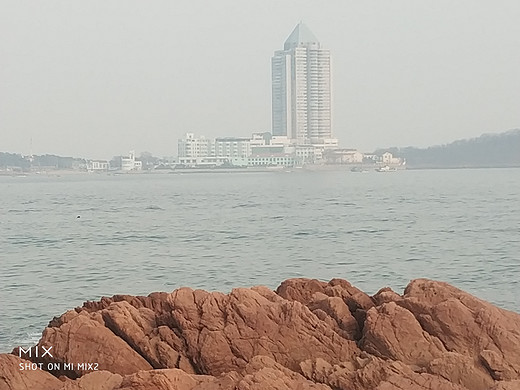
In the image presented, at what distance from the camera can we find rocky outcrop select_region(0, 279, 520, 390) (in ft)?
17.3

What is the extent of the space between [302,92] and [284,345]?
174094 millimetres

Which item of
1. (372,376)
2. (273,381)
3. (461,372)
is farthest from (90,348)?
(461,372)

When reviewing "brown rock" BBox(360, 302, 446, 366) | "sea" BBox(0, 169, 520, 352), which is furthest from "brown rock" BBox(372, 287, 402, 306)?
"sea" BBox(0, 169, 520, 352)

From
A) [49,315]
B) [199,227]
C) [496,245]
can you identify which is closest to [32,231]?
[199,227]

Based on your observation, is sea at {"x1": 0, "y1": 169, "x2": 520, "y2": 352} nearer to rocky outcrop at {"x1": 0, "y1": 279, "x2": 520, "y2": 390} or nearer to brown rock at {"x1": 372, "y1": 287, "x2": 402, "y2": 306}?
rocky outcrop at {"x1": 0, "y1": 279, "x2": 520, "y2": 390}

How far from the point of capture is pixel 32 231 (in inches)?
1194

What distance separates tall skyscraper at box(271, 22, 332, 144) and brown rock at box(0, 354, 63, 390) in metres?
165

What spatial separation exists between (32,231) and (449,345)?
26.0 metres

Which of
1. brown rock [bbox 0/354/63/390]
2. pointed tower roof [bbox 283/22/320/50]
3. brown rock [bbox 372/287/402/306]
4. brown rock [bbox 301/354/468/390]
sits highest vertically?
pointed tower roof [bbox 283/22/320/50]

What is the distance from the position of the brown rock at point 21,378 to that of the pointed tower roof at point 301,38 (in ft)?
604

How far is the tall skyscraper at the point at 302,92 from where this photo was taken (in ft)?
577

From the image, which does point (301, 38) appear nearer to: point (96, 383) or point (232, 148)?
point (232, 148)

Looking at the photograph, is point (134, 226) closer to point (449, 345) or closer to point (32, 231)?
point (32, 231)

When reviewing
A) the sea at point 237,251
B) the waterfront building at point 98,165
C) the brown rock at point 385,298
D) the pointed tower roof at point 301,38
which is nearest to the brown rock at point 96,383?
the brown rock at point 385,298
